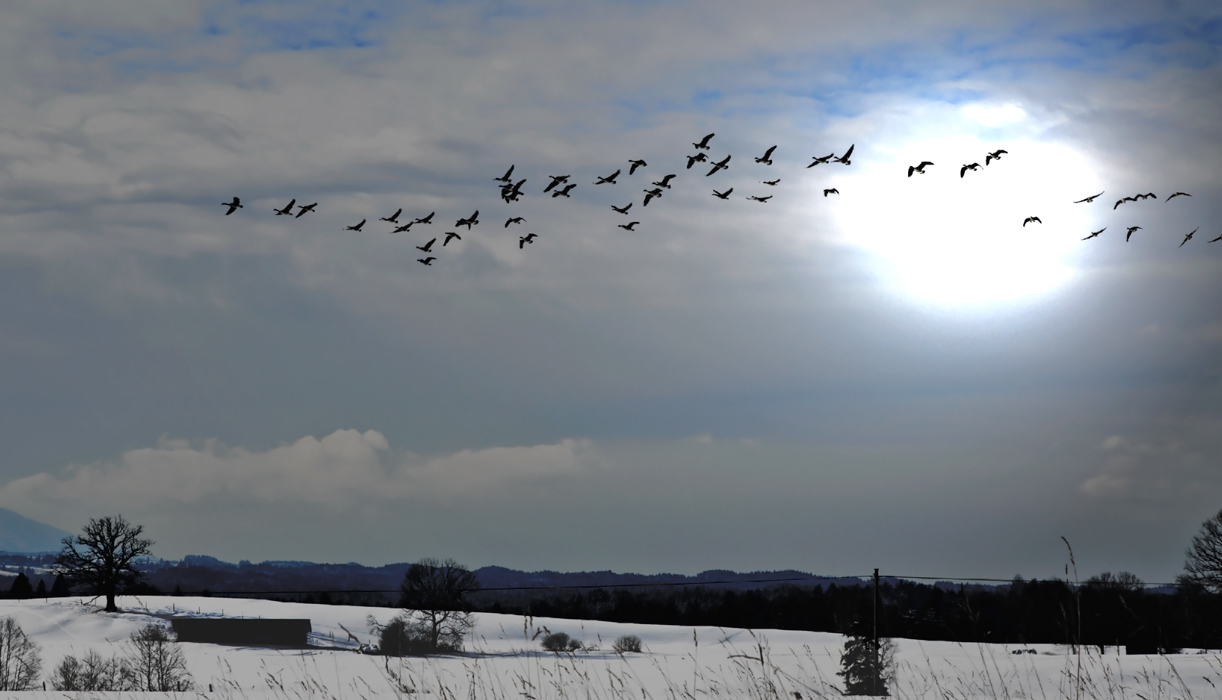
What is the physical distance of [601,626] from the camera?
11981 centimetres

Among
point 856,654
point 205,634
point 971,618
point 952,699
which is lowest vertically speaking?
point 205,634

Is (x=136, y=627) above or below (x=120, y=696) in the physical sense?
below

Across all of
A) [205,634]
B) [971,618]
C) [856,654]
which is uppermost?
[971,618]

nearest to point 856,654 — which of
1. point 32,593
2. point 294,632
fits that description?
point 294,632

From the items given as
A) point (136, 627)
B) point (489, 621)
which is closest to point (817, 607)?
point (489, 621)

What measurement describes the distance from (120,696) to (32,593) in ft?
487

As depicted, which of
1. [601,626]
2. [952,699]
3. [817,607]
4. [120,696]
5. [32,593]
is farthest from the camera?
[32,593]

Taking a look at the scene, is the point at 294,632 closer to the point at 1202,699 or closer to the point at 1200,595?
the point at 1200,595

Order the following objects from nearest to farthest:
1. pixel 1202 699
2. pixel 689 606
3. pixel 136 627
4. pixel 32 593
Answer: pixel 1202 699 → pixel 136 627 → pixel 689 606 → pixel 32 593

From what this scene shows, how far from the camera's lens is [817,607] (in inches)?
3583

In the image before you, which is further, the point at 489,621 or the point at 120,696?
the point at 489,621

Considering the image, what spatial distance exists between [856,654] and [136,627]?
8394 cm

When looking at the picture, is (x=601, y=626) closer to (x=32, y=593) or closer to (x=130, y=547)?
(x=130, y=547)

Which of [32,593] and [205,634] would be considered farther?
[32,593]
